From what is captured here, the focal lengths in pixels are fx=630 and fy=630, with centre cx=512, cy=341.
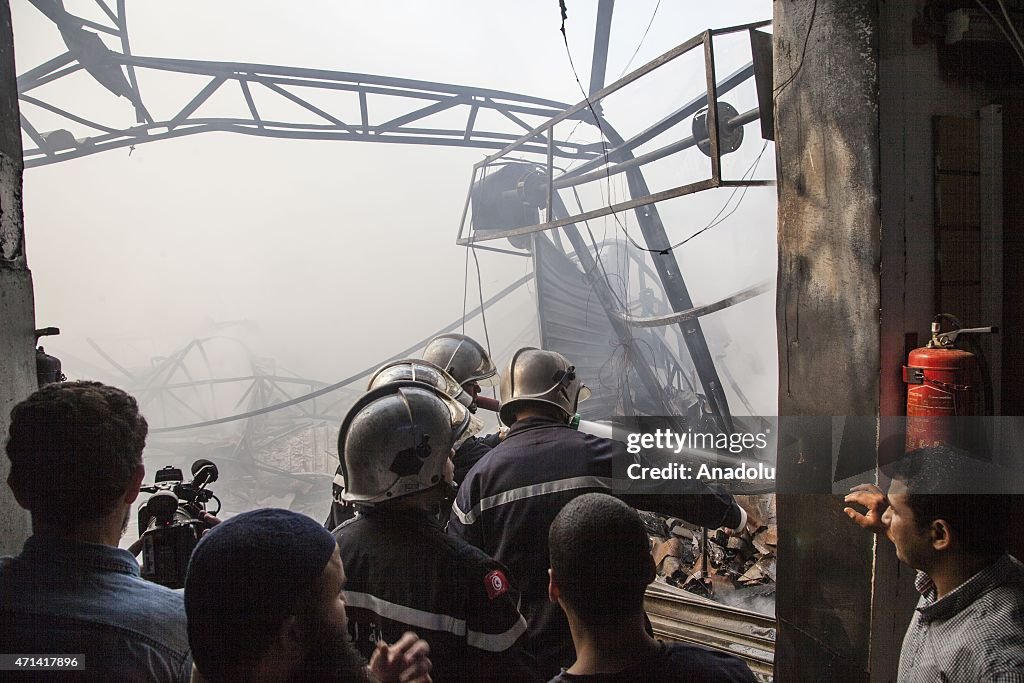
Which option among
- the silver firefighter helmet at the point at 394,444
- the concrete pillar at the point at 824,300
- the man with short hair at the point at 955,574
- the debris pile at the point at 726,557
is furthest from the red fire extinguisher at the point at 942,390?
the debris pile at the point at 726,557

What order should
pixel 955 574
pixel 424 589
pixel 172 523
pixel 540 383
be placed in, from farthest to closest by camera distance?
1. pixel 540 383
2. pixel 172 523
3. pixel 424 589
4. pixel 955 574

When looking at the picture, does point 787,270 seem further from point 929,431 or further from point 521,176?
point 521,176

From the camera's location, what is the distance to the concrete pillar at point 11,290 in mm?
2334

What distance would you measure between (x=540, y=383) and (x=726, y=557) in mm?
3223

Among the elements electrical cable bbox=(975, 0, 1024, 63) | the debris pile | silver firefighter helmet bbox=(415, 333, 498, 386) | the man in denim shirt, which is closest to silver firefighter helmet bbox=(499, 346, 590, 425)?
silver firefighter helmet bbox=(415, 333, 498, 386)

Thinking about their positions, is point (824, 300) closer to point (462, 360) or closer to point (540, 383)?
point (540, 383)

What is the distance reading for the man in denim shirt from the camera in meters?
1.38

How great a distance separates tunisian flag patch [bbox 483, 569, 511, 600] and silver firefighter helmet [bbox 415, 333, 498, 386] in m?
2.63

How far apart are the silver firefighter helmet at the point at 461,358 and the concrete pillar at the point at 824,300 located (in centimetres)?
229

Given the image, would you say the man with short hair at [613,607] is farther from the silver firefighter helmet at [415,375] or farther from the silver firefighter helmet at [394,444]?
the silver firefighter helmet at [415,375]

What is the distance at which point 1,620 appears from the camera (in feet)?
4.53

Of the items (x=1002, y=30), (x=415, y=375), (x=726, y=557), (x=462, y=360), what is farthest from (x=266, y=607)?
(x=726, y=557)

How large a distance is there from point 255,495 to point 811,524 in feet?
38.0

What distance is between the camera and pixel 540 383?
325 cm
